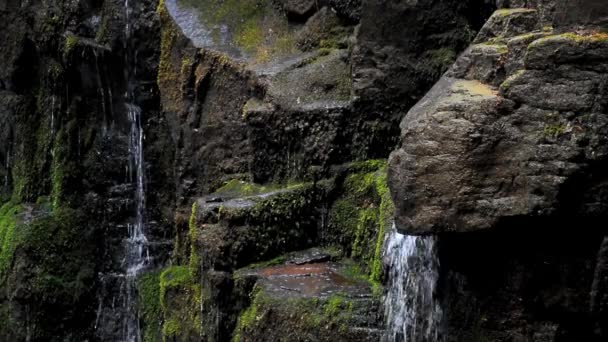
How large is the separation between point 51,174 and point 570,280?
6922 millimetres

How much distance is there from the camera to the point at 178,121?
29.0ft

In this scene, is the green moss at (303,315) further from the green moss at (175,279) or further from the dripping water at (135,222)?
the dripping water at (135,222)

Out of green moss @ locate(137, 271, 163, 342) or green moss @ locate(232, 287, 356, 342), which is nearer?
green moss @ locate(232, 287, 356, 342)

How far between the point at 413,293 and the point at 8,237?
18.5 feet

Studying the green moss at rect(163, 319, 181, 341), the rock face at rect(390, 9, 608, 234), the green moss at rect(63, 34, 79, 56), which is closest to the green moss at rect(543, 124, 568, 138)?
the rock face at rect(390, 9, 608, 234)

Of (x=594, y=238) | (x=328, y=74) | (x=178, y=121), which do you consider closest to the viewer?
(x=594, y=238)

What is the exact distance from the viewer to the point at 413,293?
213 inches

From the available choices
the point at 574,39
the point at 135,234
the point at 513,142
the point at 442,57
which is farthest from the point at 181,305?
→ the point at 574,39

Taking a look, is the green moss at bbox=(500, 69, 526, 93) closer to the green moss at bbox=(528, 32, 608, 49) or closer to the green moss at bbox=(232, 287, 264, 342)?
the green moss at bbox=(528, 32, 608, 49)

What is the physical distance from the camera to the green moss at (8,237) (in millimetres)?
9312

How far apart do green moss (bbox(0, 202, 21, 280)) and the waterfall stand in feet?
17.2

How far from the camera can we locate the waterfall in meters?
5.25

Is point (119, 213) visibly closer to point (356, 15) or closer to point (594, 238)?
point (356, 15)

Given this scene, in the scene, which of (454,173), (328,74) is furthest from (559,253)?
(328,74)
